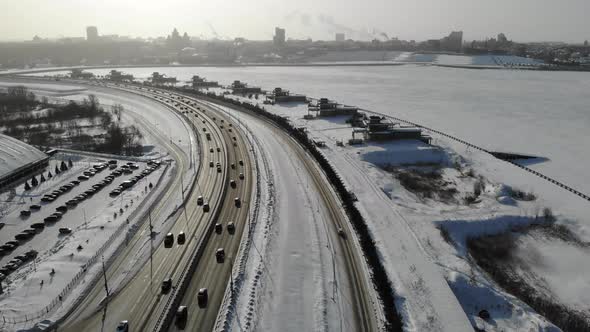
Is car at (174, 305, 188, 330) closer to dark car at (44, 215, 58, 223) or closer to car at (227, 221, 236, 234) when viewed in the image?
car at (227, 221, 236, 234)

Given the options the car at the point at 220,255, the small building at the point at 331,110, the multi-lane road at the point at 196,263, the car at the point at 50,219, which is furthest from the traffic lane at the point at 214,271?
→ the small building at the point at 331,110

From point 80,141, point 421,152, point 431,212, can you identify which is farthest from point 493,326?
point 80,141

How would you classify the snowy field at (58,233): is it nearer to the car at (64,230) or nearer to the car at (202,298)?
the car at (64,230)

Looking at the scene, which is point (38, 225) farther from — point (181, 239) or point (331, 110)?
point (331, 110)

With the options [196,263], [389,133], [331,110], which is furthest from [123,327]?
[331,110]

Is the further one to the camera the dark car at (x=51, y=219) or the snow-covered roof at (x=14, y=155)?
the snow-covered roof at (x=14, y=155)

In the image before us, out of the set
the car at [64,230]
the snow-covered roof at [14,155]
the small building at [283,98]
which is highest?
the small building at [283,98]

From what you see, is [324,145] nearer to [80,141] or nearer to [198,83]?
[80,141]
